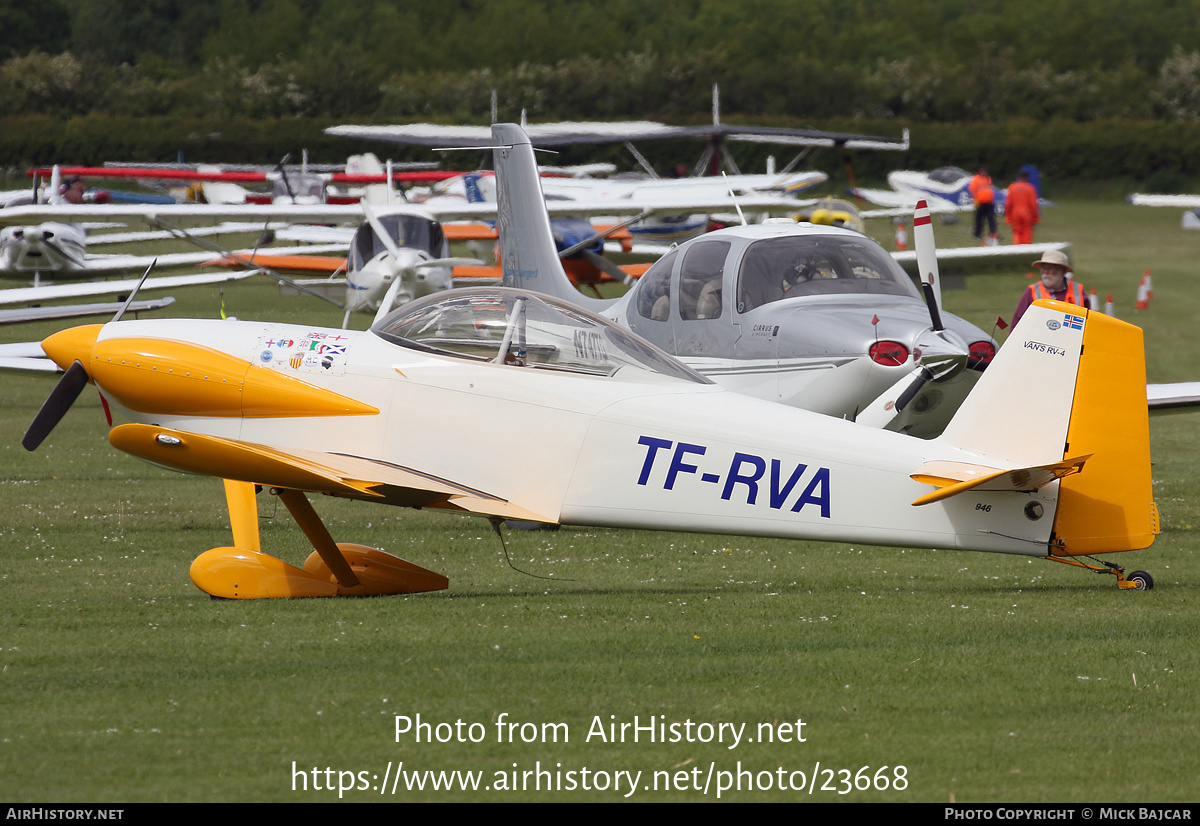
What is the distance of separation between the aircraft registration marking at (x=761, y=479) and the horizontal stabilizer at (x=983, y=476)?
466 millimetres

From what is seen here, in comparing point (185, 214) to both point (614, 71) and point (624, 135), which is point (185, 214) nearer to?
point (624, 135)

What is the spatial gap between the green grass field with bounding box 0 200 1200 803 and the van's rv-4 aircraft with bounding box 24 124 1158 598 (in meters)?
0.28

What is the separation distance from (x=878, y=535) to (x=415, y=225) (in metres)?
16.7

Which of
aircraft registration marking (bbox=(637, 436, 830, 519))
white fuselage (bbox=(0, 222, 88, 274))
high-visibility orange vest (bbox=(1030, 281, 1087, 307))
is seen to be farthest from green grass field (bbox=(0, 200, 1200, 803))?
white fuselage (bbox=(0, 222, 88, 274))

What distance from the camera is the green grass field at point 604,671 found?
4.50 m

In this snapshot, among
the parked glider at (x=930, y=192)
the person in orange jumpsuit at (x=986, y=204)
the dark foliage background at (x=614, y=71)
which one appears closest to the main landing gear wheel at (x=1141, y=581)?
the person in orange jumpsuit at (x=986, y=204)

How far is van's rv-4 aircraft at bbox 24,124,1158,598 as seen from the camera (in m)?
6.58

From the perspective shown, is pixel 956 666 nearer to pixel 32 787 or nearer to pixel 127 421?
pixel 32 787

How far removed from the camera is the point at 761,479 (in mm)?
6727

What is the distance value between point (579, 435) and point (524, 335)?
0.61 meters

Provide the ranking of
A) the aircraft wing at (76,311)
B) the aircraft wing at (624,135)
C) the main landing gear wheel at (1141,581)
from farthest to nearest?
→ the aircraft wing at (624,135), the aircraft wing at (76,311), the main landing gear wheel at (1141,581)

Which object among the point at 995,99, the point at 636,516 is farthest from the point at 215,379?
the point at 995,99

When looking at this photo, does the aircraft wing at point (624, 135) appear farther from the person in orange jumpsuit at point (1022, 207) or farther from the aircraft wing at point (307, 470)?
the aircraft wing at point (307, 470)

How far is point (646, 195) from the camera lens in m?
30.0
